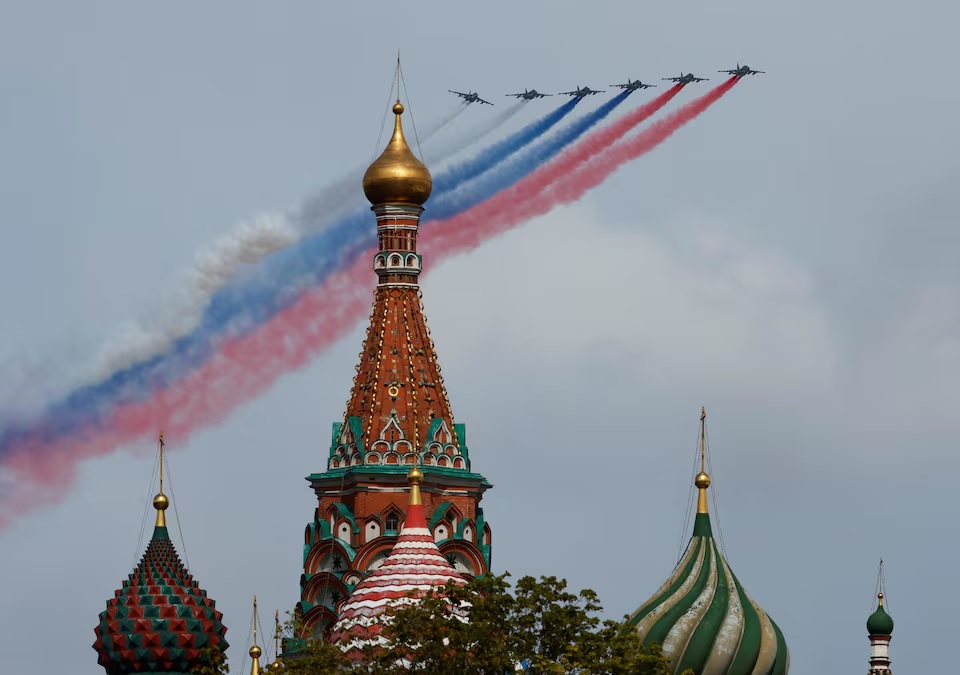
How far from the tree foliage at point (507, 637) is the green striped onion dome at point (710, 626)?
9.53 metres

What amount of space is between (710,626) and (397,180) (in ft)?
53.0

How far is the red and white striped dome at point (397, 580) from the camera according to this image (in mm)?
87438

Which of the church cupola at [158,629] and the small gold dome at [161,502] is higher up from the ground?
the small gold dome at [161,502]

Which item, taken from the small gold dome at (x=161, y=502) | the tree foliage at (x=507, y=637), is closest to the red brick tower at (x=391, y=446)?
the small gold dome at (x=161, y=502)

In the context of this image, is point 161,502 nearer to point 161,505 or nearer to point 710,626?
point 161,505

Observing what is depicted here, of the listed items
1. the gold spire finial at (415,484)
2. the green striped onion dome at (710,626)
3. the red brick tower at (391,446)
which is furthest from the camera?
the red brick tower at (391,446)

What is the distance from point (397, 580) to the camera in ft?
294

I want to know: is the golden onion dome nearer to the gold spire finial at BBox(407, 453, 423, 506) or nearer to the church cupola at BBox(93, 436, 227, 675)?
the gold spire finial at BBox(407, 453, 423, 506)

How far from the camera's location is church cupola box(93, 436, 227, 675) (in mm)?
90500

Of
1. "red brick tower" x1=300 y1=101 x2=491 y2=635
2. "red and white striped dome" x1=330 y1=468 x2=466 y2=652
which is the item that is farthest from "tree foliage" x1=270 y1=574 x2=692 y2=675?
"red brick tower" x1=300 y1=101 x2=491 y2=635

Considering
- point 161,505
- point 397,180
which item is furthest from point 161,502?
point 397,180

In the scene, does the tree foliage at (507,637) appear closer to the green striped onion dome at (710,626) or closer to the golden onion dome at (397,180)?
the green striped onion dome at (710,626)

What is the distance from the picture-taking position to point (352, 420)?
330 feet

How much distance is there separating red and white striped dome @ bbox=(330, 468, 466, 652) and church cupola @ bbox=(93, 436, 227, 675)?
298cm
